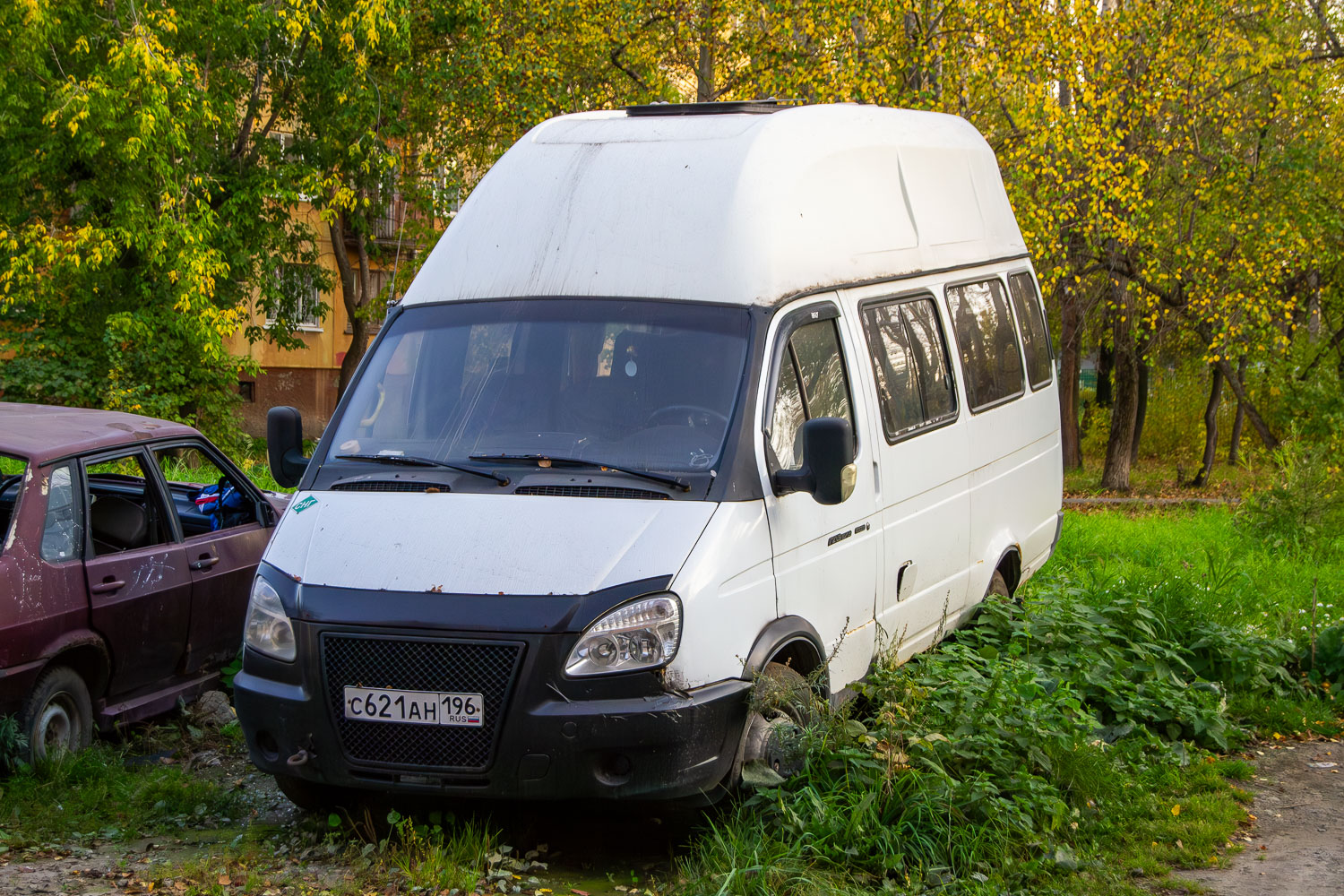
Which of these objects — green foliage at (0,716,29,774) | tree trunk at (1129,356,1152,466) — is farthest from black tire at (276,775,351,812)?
tree trunk at (1129,356,1152,466)

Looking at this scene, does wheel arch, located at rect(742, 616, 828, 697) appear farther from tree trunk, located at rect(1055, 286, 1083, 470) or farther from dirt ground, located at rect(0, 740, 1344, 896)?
tree trunk, located at rect(1055, 286, 1083, 470)

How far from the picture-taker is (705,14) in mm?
20828

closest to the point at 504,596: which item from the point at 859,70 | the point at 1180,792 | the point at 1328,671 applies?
the point at 1180,792

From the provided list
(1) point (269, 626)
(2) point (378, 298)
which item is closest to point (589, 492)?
(1) point (269, 626)

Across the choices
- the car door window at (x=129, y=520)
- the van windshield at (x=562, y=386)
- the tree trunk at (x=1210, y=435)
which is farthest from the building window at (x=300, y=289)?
the van windshield at (x=562, y=386)

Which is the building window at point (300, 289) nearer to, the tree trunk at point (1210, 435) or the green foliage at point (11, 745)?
the tree trunk at point (1210, 435)

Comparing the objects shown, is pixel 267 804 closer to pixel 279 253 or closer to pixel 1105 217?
pixel 1105 217

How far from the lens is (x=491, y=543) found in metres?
4.84

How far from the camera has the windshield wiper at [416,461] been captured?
5.18 metres

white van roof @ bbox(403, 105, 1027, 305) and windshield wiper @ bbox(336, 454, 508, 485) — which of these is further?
white van roof @ bbox(403, 105, 1027, 305)

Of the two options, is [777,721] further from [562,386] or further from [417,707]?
[562,386]

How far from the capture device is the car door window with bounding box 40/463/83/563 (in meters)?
5.97

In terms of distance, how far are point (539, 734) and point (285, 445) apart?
2134 mm

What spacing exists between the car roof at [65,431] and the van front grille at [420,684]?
2.27 meters
